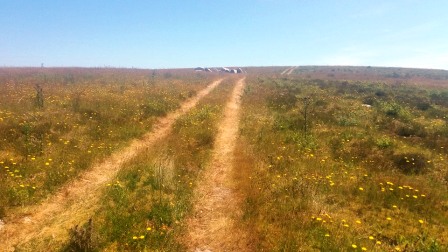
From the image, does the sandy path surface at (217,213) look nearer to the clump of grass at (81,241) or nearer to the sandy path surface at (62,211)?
the clump of grass at (81,241)

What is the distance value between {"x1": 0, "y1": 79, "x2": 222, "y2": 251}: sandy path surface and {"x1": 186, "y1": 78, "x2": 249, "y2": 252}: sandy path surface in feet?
8.85

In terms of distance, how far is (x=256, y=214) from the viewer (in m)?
7.66

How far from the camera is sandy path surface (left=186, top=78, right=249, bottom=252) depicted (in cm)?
670

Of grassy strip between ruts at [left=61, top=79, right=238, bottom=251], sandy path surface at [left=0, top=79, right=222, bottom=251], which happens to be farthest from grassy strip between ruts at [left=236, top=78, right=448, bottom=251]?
sandy path surface at [left=0, top=79, right=222, bottom=251]

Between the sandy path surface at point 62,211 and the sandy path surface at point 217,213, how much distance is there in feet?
8.85

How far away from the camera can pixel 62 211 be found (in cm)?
774

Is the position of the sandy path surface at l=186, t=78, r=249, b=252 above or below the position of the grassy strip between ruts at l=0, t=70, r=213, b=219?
below

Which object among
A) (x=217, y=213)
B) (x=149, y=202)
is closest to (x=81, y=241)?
(x=149, y=202)

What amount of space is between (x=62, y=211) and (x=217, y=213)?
3904mm

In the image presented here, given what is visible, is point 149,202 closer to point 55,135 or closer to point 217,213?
point 217,213

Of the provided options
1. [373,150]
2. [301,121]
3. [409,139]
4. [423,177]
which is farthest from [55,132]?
[409,139]

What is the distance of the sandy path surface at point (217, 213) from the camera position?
670cm

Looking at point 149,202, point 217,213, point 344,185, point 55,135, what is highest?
point 55,135

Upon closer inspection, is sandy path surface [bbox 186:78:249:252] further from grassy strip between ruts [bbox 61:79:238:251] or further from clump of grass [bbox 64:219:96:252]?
clump of grass [bbox 64:219:96:252]
